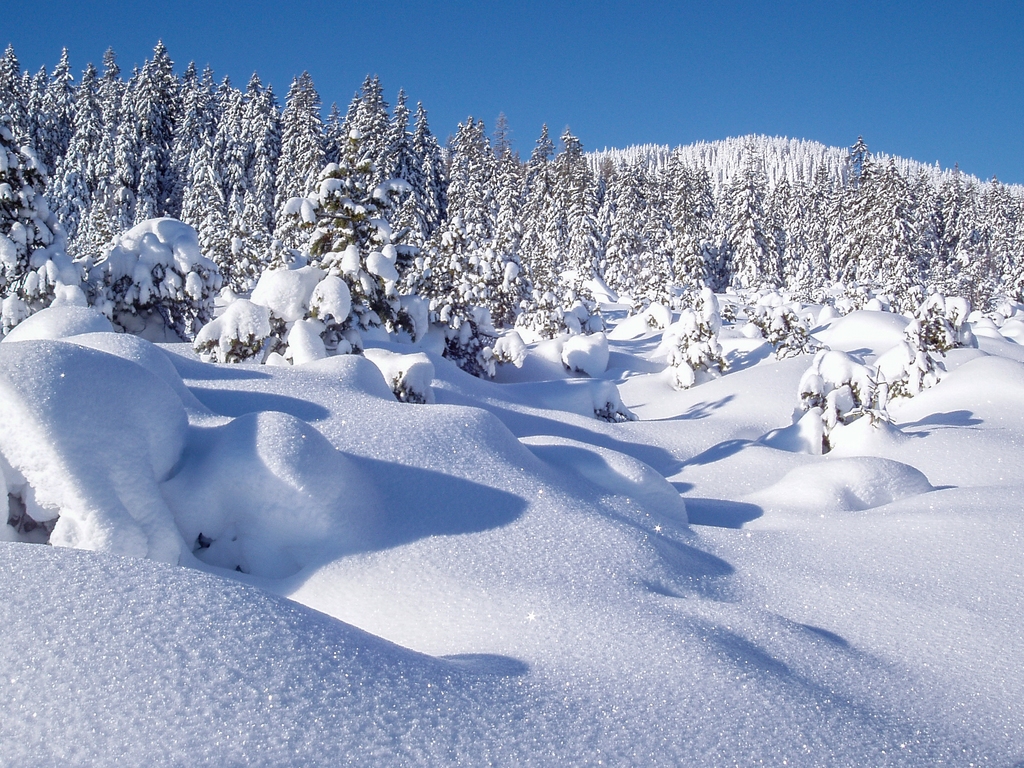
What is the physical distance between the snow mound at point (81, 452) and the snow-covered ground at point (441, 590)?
0.03ft

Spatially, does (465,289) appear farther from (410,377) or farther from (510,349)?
(410,377)

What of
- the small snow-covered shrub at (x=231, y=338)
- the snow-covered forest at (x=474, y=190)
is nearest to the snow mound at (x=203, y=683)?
the small snow-covered shrub at (x=231, y=338)

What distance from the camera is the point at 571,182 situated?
41875mm

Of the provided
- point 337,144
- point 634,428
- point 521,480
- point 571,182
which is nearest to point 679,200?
point 571,182

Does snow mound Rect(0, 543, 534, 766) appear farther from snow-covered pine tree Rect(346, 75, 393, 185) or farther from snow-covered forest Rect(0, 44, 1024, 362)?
snow-covered pine tree Rect(346, 75, 393, 185)

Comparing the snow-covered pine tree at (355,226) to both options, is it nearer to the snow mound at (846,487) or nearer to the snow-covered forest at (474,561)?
the snow-covered forest at (474,561)

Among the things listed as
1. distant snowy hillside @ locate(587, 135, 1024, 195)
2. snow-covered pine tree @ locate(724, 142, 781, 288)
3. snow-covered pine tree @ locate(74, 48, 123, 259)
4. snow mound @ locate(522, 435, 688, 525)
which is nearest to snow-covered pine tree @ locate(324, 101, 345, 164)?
snow-covered pine tree @ locate(74, 48, 123, 259)

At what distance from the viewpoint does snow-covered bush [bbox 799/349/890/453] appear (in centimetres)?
681

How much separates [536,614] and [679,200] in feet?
134

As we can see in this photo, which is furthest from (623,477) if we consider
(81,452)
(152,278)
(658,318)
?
(658,318)

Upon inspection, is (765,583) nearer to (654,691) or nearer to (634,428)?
(654,691)

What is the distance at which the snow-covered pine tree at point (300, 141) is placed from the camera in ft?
120

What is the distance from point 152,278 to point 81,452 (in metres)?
8.92

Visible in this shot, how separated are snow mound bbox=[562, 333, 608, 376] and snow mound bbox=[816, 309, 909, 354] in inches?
187
